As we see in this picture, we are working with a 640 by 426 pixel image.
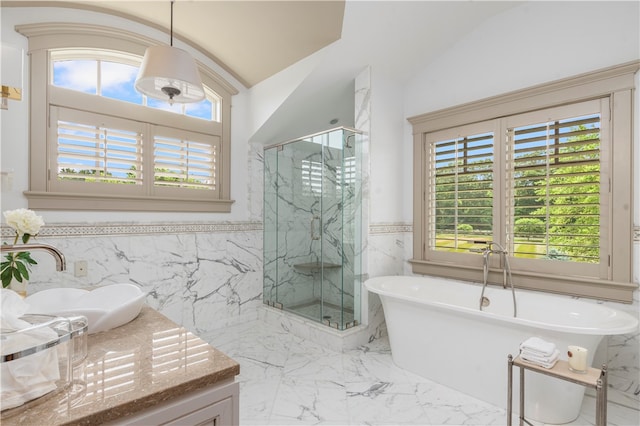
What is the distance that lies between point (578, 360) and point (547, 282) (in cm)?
117

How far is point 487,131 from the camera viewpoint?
3078 millimetres

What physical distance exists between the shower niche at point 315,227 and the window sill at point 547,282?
82cm

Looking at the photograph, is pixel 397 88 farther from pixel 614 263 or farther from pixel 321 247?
pixel 614 263

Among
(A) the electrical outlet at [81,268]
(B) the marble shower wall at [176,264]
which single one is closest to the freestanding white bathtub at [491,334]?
(B) the marble shower wall at [176,264]

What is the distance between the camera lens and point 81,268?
8.83 feet

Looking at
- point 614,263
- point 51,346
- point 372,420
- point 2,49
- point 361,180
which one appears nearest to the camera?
point 51,346

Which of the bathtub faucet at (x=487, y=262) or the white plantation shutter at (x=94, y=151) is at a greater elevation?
the white plantation shutter at (x=94, y=151)

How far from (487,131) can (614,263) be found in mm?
1392

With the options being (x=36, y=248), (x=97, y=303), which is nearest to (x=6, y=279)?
(x=97, y=303)

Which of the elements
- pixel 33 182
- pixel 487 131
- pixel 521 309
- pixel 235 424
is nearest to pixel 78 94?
pixel 33 182

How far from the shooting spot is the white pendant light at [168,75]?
1.85 m

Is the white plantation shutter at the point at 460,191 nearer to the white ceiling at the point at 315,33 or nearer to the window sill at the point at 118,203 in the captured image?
the white ceiling at the point at 315,33

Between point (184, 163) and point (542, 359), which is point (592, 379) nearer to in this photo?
point (542, 359)

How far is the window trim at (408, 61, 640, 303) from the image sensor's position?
236 centimetres
